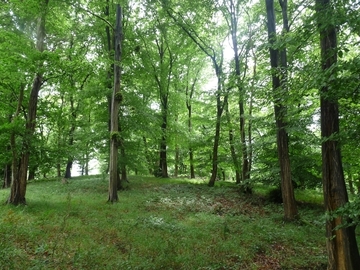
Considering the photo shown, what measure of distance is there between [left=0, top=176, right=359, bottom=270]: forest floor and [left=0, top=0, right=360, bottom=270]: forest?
0.16 ft

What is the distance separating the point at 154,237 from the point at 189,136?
40.2 feet

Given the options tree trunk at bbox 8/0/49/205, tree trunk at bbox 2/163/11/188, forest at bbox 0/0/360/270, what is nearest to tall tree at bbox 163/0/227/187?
forest at bbox 0/0/360/270

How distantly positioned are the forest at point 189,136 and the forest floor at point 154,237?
0.16ft

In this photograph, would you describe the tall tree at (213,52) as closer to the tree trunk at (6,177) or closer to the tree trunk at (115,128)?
the tree trunk at (115,128)

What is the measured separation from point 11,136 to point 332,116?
1073 cm

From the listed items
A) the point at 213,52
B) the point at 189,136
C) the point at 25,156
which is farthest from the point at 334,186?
the point at 189,136

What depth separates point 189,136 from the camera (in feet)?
61.9

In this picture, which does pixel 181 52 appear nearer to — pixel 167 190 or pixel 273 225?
pixel 167 190

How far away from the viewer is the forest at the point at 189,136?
491cm

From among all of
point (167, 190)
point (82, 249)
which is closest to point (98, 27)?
point (167, 190)

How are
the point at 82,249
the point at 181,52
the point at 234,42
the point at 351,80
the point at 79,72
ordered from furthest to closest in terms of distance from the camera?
the point at 181,52 < the point at 234,42 < the point at 79,72 < the point at 82,249 < the point at 351,80

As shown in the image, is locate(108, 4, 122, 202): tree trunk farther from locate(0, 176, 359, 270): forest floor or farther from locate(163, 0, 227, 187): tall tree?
locate(163, 0, 227, 187): tall tree

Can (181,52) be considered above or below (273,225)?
above

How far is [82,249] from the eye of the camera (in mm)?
5738
